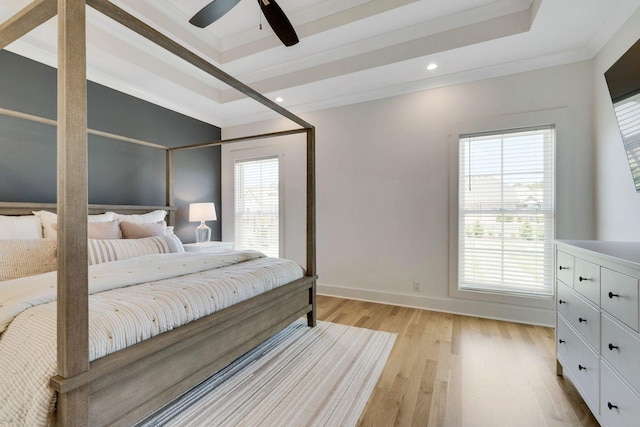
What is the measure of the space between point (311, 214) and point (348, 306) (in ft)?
4.49

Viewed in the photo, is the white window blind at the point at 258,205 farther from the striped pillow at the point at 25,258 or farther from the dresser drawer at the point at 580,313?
the dresser drawer at the point at 580,313

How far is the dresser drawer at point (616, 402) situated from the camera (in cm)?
108

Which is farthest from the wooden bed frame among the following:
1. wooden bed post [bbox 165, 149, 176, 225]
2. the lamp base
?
the lamp base

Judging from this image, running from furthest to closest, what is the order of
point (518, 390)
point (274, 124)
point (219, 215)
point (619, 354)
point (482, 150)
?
point (219, 215)
point (274, 124)
point (482, 150)
point (518, 390)
point (619, 354)

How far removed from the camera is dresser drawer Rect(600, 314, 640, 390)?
1.07m

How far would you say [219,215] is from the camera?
4633mm

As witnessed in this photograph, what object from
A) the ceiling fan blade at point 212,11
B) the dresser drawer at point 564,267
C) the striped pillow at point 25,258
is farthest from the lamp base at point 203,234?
the dresser drawer at point 564,267

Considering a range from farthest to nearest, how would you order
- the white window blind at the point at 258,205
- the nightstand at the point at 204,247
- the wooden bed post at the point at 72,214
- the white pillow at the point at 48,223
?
the white window blind at the point at 258,205 → the nightstand at the point at 204,247 → the white pillow at the point at 48,223 → the wooden bed post at the point at 72,214

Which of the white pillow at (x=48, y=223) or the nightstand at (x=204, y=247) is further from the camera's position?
the nightstand at (x=204, y=247)

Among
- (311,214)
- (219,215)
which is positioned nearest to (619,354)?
(311,214)

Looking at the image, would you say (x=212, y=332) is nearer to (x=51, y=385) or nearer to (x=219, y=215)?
(x=51, y=385)

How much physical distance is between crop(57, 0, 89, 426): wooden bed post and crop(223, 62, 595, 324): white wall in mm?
2937

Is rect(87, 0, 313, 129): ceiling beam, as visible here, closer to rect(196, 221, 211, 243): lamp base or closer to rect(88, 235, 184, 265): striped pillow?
rect(88, 235, 184, 265): striped pillow

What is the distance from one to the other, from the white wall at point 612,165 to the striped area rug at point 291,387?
2005 mm
